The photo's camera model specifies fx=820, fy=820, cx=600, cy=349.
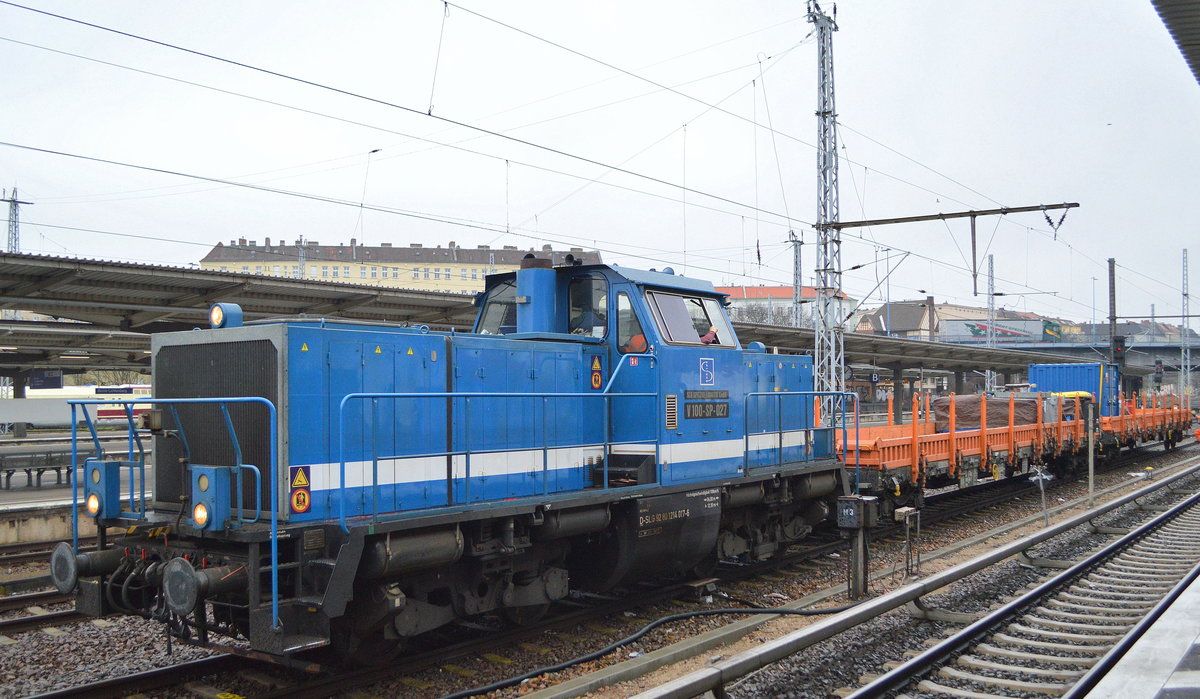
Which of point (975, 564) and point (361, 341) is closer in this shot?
point (361, 341)

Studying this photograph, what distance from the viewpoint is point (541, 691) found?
579cm

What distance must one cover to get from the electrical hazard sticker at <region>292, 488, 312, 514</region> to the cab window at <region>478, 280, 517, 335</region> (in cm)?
319

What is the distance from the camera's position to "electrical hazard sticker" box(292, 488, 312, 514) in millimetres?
5684

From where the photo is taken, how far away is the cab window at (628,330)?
8141mm

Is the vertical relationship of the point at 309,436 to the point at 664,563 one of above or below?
above

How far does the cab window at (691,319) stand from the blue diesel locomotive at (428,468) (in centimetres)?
3

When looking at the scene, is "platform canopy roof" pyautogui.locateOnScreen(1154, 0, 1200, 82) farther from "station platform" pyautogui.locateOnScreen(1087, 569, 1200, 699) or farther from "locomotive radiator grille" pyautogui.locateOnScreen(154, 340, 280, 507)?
"locomotive radiator grille" pyautogui.locateOnScreen(154, 340, 280, 507)

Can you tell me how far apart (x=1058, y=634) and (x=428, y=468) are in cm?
542

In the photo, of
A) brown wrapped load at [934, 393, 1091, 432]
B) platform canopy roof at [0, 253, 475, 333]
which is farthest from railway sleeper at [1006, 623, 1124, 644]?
brown wrapped load at [934, 393, 1091, 432]

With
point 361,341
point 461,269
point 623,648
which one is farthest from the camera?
point 461,269

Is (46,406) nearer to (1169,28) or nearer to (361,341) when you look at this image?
(361,341)

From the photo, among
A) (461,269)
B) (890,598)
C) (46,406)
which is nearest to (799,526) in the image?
(890,598)

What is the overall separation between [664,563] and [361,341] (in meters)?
3.78

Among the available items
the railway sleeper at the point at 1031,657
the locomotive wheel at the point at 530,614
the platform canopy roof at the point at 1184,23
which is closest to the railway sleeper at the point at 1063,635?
the railway sleeper at the point at 1031,657
